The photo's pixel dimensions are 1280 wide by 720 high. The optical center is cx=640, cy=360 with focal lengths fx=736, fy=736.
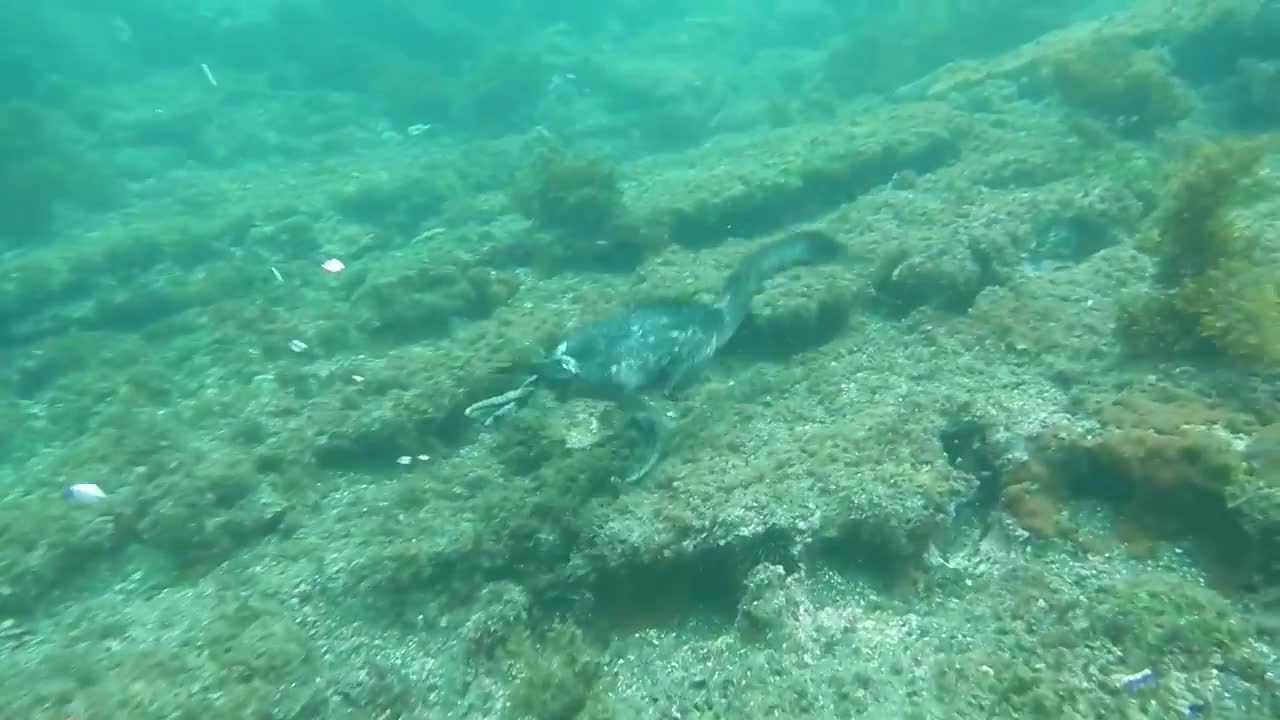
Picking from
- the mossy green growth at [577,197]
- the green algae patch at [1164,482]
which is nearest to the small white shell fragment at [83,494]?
the mossy green growth at [577,197]

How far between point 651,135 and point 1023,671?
19.2 metres

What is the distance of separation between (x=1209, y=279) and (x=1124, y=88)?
6944 millimetres

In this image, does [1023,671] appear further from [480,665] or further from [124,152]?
[124,152]

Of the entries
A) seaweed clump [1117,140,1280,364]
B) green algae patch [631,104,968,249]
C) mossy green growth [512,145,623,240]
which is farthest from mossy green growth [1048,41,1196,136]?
mossy green growth [512,145,623,240]

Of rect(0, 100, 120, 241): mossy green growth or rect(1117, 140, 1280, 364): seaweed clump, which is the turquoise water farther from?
rect(0, 100, 120, 241): mossy green growth

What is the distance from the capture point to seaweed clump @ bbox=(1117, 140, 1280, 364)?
5.69 m

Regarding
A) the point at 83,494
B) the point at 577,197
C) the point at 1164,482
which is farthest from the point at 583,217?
the point at 1164,482

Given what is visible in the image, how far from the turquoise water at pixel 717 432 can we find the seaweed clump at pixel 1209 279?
0.10ft

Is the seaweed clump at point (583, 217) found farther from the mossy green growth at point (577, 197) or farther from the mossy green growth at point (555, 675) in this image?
the mossy green growth at point (555, 675)

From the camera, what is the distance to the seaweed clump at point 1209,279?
5.69 m

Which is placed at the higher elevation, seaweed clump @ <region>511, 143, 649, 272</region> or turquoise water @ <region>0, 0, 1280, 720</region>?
seaweed clump @ <region>511, 143, 649, 272</region>

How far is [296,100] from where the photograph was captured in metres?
25.9

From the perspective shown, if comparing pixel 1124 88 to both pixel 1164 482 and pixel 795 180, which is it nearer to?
pixel 795 180

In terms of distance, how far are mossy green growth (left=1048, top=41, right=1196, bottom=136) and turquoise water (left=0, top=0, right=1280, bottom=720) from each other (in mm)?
66
